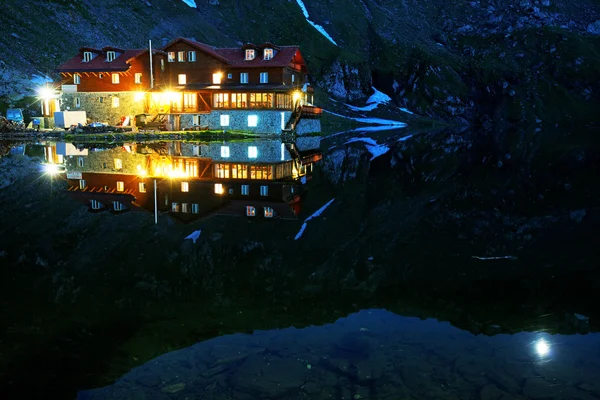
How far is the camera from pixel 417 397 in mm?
8383

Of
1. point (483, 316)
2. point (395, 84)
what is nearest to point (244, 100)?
point (483, 316)

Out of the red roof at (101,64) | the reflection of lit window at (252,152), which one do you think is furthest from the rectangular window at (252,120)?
the reflection of lit window at (252,152)

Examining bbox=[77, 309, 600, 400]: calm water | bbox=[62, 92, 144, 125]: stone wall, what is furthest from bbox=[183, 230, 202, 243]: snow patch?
bbox=[62, 92, 144, 125]: stone wall

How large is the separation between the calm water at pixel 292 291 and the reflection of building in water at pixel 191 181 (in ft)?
0.85

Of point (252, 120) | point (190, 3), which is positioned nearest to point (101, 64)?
point (252, 120)

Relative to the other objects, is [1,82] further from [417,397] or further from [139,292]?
[417,397]

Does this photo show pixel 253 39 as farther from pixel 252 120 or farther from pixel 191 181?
pixel 191 181

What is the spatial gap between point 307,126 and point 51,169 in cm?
5767

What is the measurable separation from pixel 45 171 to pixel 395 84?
166 meters

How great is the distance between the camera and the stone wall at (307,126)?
280ft

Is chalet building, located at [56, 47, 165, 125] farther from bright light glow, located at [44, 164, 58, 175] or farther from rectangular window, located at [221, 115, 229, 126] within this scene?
bright light glow, located at [44, 164, 58, 175]

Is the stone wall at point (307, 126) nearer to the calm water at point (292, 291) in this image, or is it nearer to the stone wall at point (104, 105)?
the stone wall at point (104, 105)

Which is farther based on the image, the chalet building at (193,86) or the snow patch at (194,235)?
the chalet building at (193,86)

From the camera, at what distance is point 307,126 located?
9088 cm
